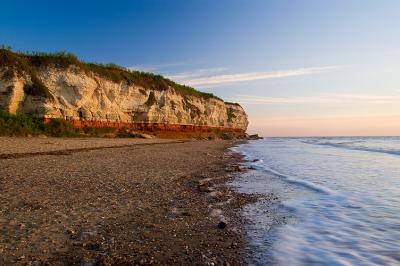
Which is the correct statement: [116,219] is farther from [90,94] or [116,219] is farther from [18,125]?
[90,94]

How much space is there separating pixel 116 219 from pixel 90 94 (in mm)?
28674

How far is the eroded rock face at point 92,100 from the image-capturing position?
85.3 feet

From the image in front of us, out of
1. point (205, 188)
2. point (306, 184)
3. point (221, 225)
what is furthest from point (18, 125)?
point (221, 225)

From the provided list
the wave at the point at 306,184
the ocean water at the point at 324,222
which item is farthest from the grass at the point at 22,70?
the ocean water at the point at 324,222

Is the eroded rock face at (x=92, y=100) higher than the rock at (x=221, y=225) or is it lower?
higher

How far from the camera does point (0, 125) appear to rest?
2244 cm

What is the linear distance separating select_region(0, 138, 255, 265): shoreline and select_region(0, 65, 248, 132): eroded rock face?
58.8 feet

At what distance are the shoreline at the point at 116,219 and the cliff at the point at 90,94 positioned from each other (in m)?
18.0

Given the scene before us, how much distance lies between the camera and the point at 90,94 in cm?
3241

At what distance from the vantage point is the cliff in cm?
2606

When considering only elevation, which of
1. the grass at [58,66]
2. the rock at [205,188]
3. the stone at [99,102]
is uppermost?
the grass at [58,66]

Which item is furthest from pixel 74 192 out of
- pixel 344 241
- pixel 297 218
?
pixel 344 241

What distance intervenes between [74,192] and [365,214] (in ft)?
19.0

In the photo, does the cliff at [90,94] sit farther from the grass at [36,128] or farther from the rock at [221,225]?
the rock at [221,225]
